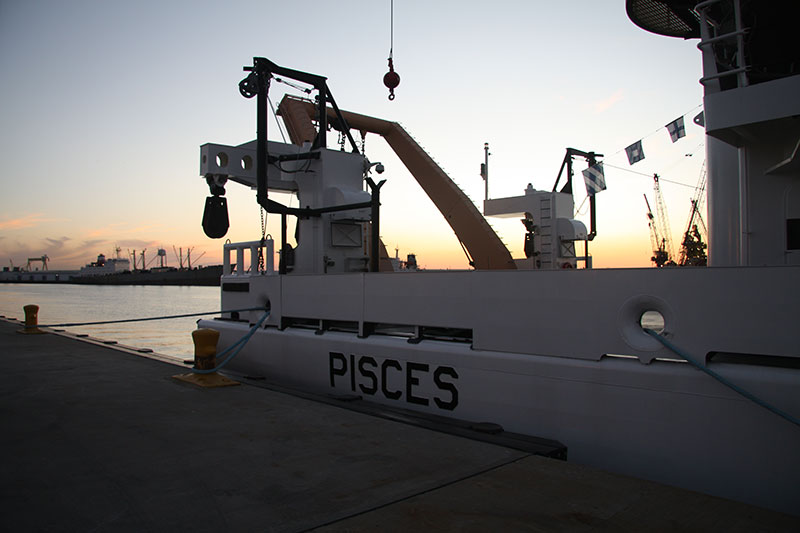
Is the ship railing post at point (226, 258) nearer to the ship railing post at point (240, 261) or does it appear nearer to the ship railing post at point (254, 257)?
the ship railing post at point (240, 261)

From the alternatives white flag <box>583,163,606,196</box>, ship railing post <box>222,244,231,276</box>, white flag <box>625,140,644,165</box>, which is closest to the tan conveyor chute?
white flag <box>583,163,606,196</box>

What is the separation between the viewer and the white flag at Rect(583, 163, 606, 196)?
441 inches

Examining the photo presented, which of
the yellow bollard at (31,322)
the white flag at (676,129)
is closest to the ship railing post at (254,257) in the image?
the white flag at (676,129)

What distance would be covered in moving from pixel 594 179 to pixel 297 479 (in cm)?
969

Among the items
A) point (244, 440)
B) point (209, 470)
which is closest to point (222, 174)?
point (244, 440)

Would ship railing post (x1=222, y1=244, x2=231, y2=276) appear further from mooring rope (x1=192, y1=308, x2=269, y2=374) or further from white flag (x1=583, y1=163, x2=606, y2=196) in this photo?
white flag (x1=583, y1=163, x2=606, y2=196)

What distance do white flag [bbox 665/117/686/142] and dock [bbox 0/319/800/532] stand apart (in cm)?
648

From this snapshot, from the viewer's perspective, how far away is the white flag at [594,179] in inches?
441

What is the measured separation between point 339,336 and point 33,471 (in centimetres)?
347

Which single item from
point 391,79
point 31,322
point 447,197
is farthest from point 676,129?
point 447,197

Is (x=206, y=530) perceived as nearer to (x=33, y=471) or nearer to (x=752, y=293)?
(x=33, y=471)

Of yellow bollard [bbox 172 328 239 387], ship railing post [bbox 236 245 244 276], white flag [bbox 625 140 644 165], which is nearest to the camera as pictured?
yellow bollard [bbox 172 328 239 387]

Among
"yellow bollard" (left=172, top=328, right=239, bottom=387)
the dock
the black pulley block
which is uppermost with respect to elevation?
the black pulley block

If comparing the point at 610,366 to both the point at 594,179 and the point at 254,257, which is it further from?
the point at 594,179
